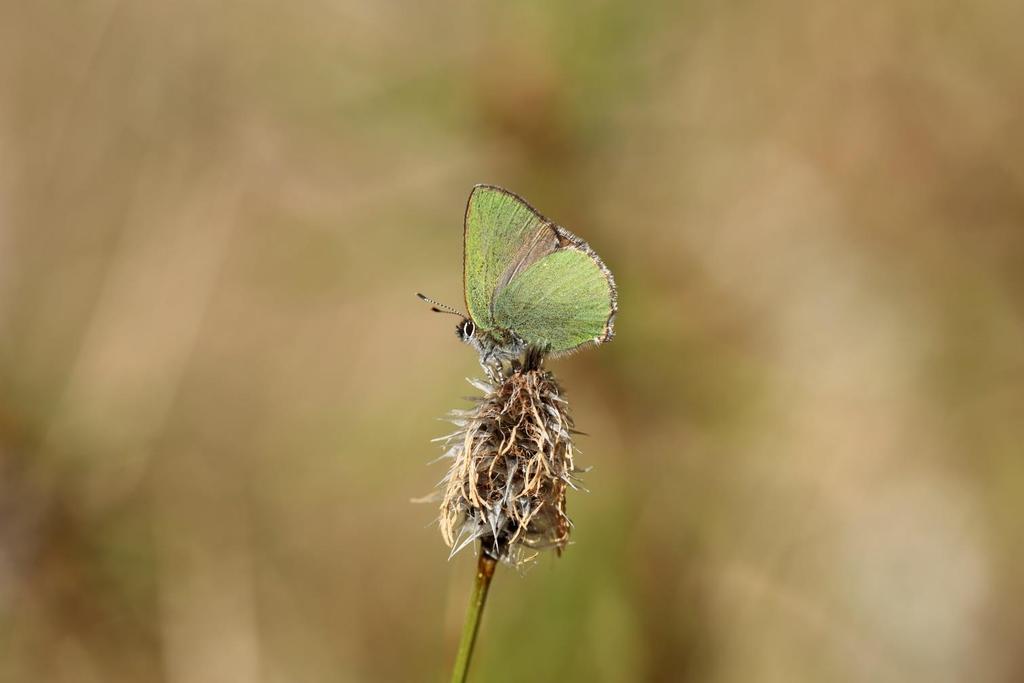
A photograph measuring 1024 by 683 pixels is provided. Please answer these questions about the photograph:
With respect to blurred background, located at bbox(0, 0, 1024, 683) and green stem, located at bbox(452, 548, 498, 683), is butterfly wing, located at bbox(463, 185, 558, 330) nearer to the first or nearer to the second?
green stem, located at bbox(452, 548, 498, 683)

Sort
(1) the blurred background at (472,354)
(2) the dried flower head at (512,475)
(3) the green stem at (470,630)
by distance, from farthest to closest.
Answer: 1. (1) the blurred background at (472,354)
2. (2) the dried flower head at (512,475)
3. (3) the green stem at (470,630)

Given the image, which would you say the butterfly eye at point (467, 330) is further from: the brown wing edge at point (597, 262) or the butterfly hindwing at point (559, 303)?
the brown wing edge at point (597, 262)

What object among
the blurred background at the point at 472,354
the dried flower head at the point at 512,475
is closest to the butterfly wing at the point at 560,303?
the dried flower head at the point at 512,475

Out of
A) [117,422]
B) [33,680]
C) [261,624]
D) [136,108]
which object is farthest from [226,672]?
[136,108]

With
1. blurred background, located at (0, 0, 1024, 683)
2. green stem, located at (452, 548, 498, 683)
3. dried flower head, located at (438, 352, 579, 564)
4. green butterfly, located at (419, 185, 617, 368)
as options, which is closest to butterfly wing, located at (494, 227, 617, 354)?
green butterfly, located at (419, 185, 617, 368)

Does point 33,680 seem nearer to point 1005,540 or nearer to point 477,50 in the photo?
point 477,50

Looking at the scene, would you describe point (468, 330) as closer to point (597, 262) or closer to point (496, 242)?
point (496, 242)

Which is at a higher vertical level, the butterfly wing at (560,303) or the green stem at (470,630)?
the butterfly wing at (560,303)
